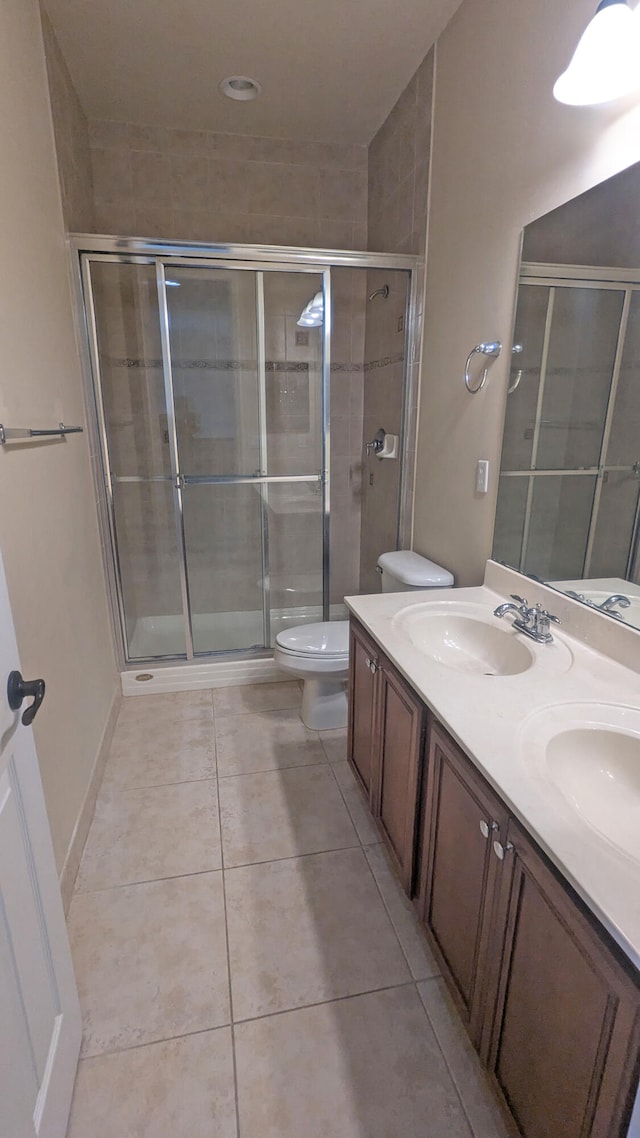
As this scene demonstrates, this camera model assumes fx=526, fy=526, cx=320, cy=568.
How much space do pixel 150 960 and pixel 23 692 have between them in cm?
98

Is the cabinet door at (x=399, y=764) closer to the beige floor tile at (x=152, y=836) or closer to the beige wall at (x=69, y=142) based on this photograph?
the beige floor tile at (x=152, y=836)

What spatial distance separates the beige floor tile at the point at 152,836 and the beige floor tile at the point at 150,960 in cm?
6

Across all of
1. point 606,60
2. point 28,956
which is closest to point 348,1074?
point 28,956

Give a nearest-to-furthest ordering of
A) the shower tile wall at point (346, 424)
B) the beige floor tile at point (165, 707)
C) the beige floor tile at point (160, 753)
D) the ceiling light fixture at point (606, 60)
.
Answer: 1. the ceiling light fixture at point (606, 60)
2. the beige floor tile at point (160, 753)
3. the beige floor tile at point (165, 707)
4. the shower tile wall at point (346, 424)

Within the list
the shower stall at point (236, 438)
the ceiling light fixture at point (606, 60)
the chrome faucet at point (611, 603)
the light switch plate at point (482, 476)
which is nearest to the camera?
the ceiling light fixture at point (606, 60)

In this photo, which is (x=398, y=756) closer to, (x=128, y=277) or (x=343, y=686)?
(x=343, y=686)

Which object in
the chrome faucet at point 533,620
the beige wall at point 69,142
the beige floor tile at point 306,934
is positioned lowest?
the beige floor tile at point 306,934

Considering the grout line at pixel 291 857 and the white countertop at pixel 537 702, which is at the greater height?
the white countertop at pixel 537 702

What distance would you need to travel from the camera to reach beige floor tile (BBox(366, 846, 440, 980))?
1391 mm

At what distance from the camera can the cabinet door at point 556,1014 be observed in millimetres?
680

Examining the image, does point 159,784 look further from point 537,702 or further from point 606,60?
point 606,60

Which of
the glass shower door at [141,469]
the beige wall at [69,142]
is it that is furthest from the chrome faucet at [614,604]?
the beige wall at [69,142]

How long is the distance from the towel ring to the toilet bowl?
45.5 inches

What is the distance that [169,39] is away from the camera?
2.04 meters
